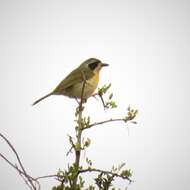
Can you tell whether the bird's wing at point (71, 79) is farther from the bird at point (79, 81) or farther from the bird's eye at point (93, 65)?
the bird's eye at point (93, 65)

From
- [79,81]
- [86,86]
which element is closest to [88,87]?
[86,86]

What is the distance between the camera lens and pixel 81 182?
330 cm

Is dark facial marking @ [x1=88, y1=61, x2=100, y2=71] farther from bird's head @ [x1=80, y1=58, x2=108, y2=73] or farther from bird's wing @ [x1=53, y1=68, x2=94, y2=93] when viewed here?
bird's wing @ [x1=53, y1=68, x2=94, y2=93]

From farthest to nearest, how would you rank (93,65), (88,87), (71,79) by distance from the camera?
1. (93,65)
2. (71,79)
3. (88,87)

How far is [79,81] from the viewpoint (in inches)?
261

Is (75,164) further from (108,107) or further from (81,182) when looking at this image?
(108,107)

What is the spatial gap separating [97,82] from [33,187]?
399 centimetres

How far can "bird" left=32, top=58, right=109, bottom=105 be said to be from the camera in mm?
6458

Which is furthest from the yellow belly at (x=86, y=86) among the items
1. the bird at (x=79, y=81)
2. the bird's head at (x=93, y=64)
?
the bird's head at (x=93, y=64)

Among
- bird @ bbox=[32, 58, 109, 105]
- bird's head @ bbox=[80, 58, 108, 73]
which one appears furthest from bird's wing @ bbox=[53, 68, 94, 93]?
bird's head @ bbox=[80, 58, 108, 73]

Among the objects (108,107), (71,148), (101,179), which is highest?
(108,107)

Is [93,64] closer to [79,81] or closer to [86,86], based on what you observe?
[79,81]

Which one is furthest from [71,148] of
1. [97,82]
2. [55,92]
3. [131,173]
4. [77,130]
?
[97,82]

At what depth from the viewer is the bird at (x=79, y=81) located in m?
6.46
